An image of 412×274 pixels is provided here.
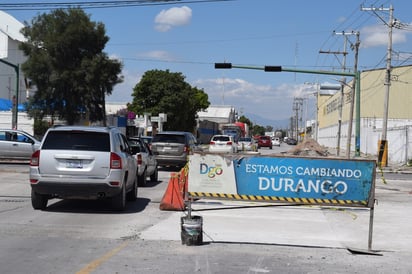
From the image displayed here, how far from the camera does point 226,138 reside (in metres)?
43.3

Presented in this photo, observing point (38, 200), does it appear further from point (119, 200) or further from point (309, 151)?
point (309, 151)

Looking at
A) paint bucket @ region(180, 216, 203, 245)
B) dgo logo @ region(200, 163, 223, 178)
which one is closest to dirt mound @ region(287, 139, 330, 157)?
dgo logo @ region(200, 163, 223, 178)

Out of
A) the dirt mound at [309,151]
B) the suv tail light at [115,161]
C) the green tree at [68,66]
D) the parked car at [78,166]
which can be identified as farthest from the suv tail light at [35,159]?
the dirt mound at [309,151]

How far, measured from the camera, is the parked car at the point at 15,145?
1046 inches

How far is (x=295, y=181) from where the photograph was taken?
9.14m

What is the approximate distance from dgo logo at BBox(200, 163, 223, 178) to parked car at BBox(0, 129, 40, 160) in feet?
61.6

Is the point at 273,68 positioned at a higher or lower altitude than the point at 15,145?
higher

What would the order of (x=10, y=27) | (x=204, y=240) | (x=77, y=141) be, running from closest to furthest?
(x=204, y=240), (x=77, y=141), (x=10, y=27)

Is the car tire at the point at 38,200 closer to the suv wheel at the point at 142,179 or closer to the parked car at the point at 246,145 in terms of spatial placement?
the suv wheel at the point at 142,179

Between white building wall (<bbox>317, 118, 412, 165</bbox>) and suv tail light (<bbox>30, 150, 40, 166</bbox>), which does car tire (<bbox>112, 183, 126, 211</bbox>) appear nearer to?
suv tail light (<bbox>30, 150, 40, 166</bbox>)

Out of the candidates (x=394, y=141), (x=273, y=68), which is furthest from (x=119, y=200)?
(x=394, y=141)

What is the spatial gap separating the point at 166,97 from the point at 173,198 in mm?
58017

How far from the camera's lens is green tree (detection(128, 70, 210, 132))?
71.0 meters

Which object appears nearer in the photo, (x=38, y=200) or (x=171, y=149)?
(x=38, y=200)
